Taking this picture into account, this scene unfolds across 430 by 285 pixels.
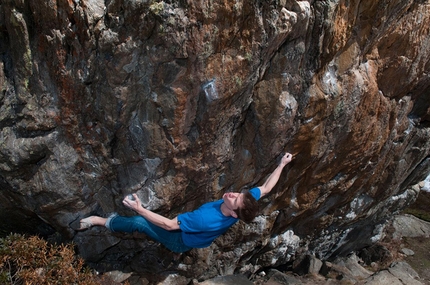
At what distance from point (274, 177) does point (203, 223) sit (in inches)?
60.3

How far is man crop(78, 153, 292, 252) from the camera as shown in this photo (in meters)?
5.91

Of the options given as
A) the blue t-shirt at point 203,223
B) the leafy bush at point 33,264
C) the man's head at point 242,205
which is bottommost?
the leafy bush at point 33,264

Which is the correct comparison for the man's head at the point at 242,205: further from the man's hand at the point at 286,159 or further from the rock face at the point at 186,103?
the man's hand at the point at 286,159

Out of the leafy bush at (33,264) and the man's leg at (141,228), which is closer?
the leafy bush at (33,264)

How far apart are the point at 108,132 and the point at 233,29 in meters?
2.38

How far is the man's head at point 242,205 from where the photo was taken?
19.0 ft

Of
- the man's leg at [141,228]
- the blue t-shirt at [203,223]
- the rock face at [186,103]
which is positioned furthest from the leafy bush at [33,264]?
the blue t-shirt at [203,223]

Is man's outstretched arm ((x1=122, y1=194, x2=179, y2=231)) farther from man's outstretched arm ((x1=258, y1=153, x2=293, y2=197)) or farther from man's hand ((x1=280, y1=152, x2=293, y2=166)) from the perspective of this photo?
man's hand ((x1=280, y1=152, x2=293, y2=166))

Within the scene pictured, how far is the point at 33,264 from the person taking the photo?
5914 millimetres

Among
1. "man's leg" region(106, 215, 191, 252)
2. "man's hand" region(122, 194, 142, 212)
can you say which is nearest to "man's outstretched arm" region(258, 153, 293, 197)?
"man's leg" region(106, 215, 191, 252)

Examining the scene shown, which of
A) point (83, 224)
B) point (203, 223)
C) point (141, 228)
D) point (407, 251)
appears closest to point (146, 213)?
point (141, 228)

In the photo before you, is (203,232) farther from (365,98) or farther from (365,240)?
(365,240)

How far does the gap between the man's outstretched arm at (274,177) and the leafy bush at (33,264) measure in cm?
315

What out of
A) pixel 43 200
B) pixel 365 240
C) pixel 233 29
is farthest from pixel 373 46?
pixel 365 240
